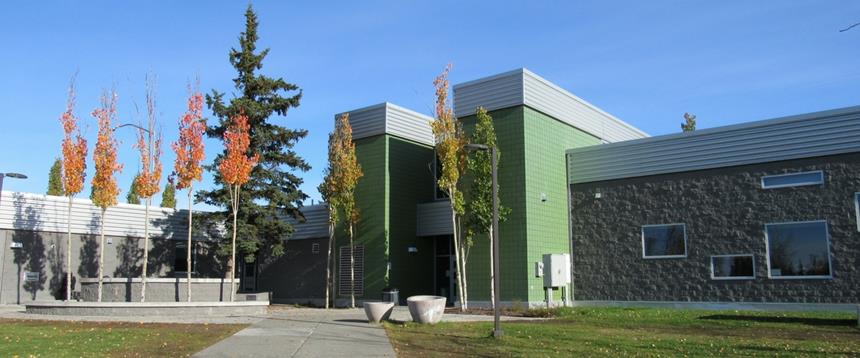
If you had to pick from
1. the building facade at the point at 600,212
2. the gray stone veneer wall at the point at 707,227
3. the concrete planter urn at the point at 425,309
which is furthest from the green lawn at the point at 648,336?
the building facade at the point at 600,212

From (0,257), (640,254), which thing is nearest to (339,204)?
(640,254)

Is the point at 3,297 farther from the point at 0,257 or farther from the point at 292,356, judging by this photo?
the point at 292,356

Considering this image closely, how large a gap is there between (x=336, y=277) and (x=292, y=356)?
57.4 ft

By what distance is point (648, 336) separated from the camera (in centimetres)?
1530

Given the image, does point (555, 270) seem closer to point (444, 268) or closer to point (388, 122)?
point (444, 268)

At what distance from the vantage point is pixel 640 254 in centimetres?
2447

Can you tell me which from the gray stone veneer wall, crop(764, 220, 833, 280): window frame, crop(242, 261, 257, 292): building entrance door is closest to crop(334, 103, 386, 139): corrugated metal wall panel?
the gray stone veneer wall

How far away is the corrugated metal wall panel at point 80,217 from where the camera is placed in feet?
91.4

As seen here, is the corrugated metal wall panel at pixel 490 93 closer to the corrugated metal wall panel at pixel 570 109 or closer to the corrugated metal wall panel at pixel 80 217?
the corrugated metal wall panel at pixel 570 109

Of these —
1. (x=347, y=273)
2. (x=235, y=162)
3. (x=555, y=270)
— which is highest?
(x=235, y=162)

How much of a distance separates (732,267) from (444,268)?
11.5 metres

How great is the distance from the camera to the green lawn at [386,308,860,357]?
501 inches

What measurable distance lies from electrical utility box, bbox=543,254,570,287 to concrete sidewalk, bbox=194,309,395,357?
7668mm

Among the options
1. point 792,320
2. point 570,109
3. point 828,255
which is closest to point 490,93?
point 570,109
